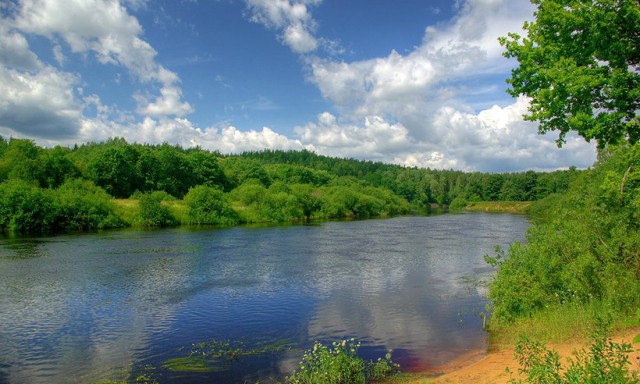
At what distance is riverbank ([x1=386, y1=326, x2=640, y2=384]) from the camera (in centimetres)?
1158

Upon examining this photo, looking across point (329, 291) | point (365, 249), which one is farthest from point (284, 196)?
point (329, 291)

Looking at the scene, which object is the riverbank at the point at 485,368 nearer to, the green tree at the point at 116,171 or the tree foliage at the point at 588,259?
the tree foliage at the point at 588,259

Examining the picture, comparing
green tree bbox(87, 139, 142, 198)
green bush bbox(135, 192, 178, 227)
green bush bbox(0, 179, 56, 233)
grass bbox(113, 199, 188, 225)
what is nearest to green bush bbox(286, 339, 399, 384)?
green bush bbox(0, 179, 56, 233)

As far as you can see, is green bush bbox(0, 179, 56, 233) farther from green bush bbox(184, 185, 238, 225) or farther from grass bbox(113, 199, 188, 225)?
green bush bbox(184, 185, 238, 225)

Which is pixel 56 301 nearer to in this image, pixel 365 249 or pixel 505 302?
pixel 505 302

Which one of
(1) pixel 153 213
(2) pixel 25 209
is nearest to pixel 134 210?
(1) pixel 153 213

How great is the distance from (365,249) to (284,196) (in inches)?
2027

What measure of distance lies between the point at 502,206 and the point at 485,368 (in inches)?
6393

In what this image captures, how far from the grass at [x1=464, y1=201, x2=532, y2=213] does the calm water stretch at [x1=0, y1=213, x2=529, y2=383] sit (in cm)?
12063

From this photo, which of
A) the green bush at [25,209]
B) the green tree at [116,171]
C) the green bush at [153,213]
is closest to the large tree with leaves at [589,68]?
the green bush at [25,209]

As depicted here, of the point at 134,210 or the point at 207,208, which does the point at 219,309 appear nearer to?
the point at 134,210

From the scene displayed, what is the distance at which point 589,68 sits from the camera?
13.8 meters

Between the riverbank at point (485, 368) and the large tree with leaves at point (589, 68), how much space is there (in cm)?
640

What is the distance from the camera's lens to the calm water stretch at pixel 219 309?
1495 cm
